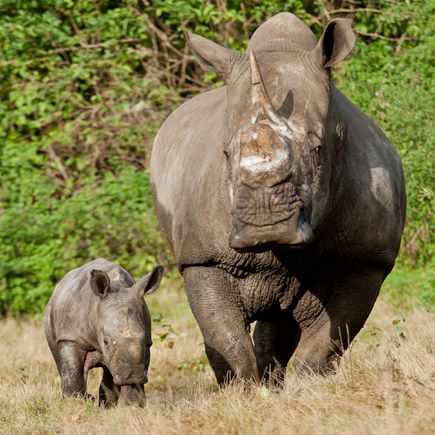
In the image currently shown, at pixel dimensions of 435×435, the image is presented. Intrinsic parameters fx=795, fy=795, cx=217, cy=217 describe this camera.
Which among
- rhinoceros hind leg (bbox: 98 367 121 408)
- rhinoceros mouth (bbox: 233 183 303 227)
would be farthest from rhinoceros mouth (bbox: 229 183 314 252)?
rhinoceros hind leg (bbox: 98 367 121 408)

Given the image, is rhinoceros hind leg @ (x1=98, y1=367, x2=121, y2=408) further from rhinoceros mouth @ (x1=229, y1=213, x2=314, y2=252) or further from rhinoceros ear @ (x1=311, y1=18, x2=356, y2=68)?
rhinoceros ear @ (x1=311, y1=18, x2=356, y2=68)

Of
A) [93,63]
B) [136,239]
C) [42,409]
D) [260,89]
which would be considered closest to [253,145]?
[260,89]

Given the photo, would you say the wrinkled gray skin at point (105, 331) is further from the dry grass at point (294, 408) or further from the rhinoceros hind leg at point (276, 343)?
the rhinoceros hind leg at point (276, 343)

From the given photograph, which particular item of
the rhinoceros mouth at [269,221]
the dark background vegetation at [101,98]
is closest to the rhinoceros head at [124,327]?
the rhinoceros mouth at [269,221]

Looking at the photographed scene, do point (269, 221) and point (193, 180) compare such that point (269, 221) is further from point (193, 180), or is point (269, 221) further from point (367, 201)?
point (193, 180)

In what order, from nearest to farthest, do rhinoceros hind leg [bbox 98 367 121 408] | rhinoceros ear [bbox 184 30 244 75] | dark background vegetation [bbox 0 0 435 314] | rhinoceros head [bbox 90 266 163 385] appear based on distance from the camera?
rhinoceros ear [bbox 184 30 244 75], rhinoceros head [bbox 90 266 163 385], rhinoceros hind leg [bbox 98 367 121 408], dark background vegetation [bbox 0 0 435 314]

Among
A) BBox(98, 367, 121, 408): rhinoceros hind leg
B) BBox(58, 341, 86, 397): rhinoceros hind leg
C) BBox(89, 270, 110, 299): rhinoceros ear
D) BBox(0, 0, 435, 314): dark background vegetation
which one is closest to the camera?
BBox(89, 270, 110, 299): rhinoceros ear

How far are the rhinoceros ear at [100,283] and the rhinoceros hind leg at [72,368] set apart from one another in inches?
21.0

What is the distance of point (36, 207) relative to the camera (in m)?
11.6

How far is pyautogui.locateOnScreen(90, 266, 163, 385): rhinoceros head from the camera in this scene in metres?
5.41

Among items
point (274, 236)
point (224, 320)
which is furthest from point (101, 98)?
point (274, 236)

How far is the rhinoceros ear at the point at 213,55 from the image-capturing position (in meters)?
4.45

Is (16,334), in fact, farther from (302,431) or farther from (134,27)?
(302,431)

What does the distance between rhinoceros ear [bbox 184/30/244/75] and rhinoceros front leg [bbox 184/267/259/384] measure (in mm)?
1156
